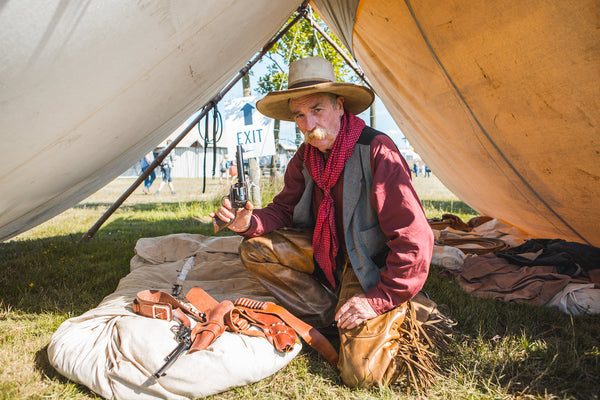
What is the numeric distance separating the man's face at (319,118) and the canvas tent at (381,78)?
58 cm

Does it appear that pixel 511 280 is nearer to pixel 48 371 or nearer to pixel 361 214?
pixel 361 214

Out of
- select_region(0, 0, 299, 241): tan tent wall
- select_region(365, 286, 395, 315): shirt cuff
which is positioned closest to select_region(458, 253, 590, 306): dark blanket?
select_region(365, 286, 395, 315): shirt cuff

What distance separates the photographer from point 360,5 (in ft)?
8.46

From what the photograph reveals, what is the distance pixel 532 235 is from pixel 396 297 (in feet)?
8.87

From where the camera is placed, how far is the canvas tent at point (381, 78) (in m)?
1.25

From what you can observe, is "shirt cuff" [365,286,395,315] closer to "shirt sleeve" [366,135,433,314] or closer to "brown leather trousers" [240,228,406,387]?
"shirt sleeve" [366,135,433,314]

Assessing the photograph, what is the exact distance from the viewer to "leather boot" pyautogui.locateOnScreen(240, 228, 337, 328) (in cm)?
209

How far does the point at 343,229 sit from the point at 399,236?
0.44m

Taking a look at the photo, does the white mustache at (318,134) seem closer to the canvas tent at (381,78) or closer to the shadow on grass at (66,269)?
the canvas tent at (381,78)

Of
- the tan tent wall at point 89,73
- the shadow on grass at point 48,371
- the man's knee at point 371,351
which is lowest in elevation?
the man's knee at point 371,351

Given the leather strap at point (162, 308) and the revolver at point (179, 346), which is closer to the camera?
the revolver at point (179, 346)

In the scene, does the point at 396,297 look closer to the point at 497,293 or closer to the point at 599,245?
the point at 497,293

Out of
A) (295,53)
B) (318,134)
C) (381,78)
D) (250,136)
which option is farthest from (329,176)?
(295,53)

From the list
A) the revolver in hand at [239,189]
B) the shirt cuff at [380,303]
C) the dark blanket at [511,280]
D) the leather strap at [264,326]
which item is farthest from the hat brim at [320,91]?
the dark blanket at [511,280]
